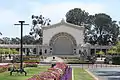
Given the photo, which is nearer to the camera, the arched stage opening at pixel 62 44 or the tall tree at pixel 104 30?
the arched stage opening at pixel 62 44

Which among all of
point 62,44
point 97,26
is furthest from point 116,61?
point 97,26

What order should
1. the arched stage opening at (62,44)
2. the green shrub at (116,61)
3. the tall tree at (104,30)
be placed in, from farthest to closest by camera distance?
the tall tree at (104,30)
the arched stage opening at (62,44)
the green shrub at (116,61)

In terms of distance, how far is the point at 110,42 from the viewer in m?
106

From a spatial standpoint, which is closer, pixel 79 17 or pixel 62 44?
pixel 62 44

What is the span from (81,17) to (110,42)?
12.0 metres

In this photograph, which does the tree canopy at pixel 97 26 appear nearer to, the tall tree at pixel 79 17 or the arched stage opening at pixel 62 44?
the tall tree at pixel 79 17

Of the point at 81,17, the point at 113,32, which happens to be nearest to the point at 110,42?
the point at 113,32

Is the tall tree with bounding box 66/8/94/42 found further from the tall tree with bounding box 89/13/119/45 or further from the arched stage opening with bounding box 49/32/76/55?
the arched stage opening with bounding box 49/32/76/55

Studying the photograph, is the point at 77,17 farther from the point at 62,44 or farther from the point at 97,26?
the point at 62,44

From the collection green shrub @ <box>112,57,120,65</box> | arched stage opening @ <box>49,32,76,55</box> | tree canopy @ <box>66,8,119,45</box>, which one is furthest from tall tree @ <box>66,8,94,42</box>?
green shrub @ <box>112,57,120,65</box>

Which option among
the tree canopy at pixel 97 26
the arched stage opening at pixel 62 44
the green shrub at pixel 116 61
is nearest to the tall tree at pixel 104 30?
the tree canopy at pixel 97 26

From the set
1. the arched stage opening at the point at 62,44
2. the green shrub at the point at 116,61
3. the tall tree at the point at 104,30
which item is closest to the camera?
the green shrub at the point at 116,61

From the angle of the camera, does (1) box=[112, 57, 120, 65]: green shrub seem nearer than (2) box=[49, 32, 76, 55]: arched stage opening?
Yes

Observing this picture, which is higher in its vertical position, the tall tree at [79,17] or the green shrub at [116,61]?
the tall tree at [79,17]
